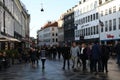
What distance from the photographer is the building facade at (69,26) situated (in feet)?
385

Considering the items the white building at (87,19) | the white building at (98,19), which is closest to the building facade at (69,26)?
the white building at (87,19)

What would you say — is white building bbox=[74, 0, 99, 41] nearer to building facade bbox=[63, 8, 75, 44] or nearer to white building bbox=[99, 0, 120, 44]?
white building bbox=[99, 0, 120, 44]

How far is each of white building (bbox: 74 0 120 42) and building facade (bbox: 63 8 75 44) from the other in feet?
23.7

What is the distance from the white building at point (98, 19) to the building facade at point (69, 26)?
7.22 m

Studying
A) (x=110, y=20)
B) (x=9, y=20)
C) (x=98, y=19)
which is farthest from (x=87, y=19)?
(x=9, y=20)

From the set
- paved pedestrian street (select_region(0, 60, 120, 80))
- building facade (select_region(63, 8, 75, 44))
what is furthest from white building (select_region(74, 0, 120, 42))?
paved pedestrian street (select_region(0, 60, 120, 80))

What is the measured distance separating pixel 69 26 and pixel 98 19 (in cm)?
4075

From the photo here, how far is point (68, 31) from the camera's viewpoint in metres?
126

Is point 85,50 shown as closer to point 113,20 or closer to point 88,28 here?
point 113,20

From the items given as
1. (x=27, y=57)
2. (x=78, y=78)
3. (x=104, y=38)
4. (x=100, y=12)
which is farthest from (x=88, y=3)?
(x=78, y=78)

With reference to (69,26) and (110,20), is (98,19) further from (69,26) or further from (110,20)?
(69,26)

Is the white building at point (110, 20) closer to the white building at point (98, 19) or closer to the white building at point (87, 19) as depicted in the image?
the white building at point (98, 19)

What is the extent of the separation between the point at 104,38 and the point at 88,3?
755 inches

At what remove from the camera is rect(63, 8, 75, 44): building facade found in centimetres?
11743
